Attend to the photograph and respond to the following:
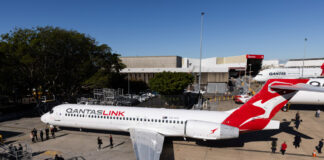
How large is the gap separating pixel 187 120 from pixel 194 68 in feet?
126

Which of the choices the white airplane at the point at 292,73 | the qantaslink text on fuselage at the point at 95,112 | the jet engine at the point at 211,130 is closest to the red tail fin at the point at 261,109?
the jet engine at the point at 211,130

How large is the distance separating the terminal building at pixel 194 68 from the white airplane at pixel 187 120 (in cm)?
2074

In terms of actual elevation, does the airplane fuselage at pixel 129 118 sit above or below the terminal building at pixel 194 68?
below

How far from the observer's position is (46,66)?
91.3ft

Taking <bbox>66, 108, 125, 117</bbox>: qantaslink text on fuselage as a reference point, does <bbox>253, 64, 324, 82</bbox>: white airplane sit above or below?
above

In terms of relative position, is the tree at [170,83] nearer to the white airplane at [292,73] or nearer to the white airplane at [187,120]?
the white airplane at [187,120]

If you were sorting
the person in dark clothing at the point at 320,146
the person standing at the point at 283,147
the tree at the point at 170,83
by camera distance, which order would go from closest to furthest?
the person standing at the point at 283,147 → the person in dark clothing at the point at 320,146 → the tree at the point at 170,83

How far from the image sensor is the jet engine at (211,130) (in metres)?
13.0

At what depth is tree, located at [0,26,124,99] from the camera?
78.9 feet

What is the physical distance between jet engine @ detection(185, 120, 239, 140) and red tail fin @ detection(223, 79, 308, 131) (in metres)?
0.91

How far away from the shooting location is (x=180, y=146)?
15.1 m

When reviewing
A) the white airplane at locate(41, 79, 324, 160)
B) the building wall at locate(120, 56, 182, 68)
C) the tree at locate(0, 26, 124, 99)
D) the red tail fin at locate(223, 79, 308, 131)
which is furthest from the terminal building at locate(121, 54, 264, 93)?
the red tail fin at locate(223, 79, 308, 131)

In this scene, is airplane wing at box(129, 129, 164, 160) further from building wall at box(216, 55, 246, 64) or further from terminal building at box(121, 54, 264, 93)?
building wall at box(216, 55, 246, 64)

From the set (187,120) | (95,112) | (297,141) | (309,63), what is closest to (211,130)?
(187,120)
